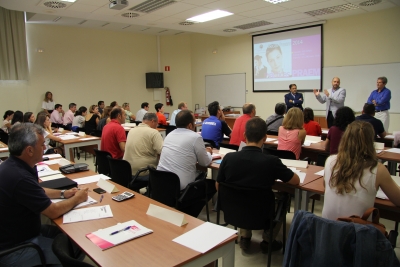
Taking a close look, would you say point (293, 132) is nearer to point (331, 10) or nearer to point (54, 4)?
point (331, 10)

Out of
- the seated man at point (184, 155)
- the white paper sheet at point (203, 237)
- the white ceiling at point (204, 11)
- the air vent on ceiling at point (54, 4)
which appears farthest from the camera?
the white ceiling at point (204, 11)

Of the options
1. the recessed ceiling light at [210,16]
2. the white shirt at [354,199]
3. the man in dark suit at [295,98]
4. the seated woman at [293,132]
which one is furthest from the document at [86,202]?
the man in dark suit at [295,98]

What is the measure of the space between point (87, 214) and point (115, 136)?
2237mm

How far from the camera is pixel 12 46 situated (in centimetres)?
861

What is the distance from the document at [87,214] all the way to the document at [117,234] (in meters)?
0.22

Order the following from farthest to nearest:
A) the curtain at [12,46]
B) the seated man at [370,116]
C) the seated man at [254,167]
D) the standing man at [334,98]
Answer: the curtain at [12,46], the standing man at [334,98], the seated man at [370,116], the seated man at [254,167]

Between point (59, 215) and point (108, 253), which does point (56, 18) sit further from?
point (108, 253)

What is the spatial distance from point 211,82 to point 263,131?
9.08 meters

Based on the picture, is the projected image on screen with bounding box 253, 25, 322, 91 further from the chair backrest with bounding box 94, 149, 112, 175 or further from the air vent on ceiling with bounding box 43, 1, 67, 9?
the chair backrest with bounding box 94, 149, 112, 175

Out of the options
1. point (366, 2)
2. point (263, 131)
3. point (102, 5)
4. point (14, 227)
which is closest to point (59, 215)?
point (14, 227)

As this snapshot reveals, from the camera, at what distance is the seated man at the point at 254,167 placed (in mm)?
2369

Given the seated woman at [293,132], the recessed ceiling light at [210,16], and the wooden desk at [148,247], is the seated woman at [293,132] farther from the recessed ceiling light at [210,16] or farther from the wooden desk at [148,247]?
the recessed ceiling light at [210,16]

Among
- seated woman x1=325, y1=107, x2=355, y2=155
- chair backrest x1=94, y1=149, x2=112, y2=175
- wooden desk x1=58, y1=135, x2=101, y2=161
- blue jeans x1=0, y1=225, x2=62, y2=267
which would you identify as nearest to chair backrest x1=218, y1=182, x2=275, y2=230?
blue jeans x1=0, y1=225, x2=62, y2=267

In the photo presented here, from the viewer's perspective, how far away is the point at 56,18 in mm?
8586
